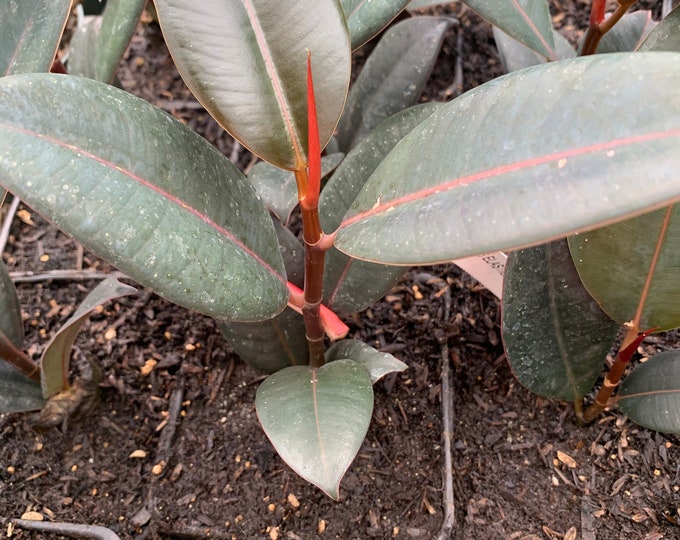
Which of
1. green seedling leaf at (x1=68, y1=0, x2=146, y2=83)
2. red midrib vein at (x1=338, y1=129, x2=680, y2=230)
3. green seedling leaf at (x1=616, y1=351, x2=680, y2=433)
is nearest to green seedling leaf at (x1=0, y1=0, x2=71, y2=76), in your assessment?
green seedling leaf at (x1=68, y1=0, x2=146, y2=83)

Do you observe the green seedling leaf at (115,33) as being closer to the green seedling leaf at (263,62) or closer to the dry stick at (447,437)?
the green seedling leaf at (263,62)

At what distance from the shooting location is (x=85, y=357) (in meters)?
1.09

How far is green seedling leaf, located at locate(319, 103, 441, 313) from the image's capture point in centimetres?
84

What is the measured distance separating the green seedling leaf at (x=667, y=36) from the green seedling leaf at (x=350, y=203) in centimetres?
27

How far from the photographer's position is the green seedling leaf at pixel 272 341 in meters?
0.91

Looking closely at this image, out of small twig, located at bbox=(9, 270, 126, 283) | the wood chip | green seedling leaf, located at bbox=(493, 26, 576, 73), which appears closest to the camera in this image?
the wood chip

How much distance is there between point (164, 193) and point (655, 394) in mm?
718

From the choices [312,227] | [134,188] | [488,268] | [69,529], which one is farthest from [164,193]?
[69,529]

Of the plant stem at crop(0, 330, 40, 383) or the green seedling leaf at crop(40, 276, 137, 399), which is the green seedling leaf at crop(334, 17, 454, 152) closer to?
the green seedling leaf at crop(40, 276, 137, 399)

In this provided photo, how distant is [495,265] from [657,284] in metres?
0.23

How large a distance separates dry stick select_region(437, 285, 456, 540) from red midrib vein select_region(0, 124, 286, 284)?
45 centimetres

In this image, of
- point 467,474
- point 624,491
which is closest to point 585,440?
point 624,491

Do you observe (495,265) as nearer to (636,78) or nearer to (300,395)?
(300,395)

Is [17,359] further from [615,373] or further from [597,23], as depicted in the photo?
[597,23]
